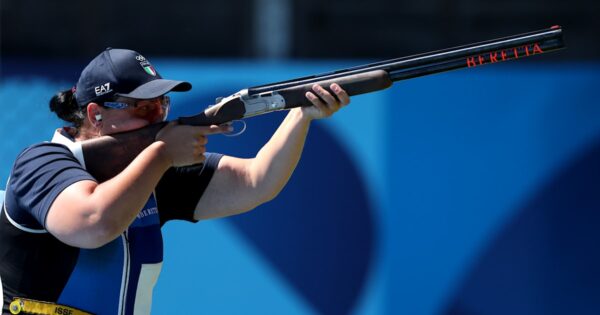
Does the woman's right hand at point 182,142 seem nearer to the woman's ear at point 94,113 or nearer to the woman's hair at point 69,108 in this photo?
the woman's ear at point 94,113

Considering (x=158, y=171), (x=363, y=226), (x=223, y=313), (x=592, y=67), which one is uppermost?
(x=158, y=171)

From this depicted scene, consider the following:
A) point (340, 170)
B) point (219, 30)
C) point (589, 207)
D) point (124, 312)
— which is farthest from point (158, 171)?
point (219, 30)

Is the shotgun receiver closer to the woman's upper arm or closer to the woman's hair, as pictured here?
the woman's hair

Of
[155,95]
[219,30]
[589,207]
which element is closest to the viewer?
[155,95]

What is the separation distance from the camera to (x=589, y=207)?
5.28m

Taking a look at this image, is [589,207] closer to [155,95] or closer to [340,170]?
[340,170]

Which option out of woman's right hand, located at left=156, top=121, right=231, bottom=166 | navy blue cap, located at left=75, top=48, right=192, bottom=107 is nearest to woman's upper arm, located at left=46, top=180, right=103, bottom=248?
woman's right hand, located at left=156, top=121, right=231, bottom=166

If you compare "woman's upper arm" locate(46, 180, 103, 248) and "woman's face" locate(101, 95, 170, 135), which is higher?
"woman's face" locate(101, 95, 170, 135)

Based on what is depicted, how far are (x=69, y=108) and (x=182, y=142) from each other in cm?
50

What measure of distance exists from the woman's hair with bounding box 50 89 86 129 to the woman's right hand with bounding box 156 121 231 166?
0.35 meters

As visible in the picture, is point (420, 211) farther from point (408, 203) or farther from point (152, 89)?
point (152, 89)

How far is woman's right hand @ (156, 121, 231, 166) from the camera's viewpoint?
124 inches

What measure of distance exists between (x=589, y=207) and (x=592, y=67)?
0.77 metres

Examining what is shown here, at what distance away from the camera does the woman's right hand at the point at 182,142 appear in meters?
3.14
